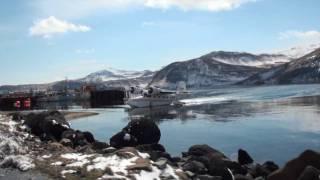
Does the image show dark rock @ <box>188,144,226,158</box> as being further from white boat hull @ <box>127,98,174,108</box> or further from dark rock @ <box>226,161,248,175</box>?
white boat hull @ <box>127,98,174,108</box>

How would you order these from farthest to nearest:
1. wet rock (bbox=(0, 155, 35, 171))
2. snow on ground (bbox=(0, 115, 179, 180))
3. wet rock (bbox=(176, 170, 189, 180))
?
wet rock (bbox=(0, 155, 35, 171))
wet rock (bbox=(176, 170, 189, 180))
snow on ground (bbox=(0, 115, 179, 180))

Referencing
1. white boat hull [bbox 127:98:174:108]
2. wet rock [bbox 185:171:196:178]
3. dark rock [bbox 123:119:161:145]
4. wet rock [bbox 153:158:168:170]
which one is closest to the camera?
wet rock [bbox 153:158:168:170]

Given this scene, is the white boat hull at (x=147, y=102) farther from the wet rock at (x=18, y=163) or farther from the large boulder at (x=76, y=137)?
the wet rock at (x=18, y=163)

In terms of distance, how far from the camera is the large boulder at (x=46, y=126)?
38.4 metres

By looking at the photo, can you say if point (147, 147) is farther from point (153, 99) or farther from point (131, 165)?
point (153, 99)

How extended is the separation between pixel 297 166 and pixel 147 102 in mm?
83353

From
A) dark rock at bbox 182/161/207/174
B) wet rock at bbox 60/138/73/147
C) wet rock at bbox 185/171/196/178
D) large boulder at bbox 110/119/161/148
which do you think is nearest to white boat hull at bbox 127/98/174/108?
large boulder at bbox 110/119/161/148

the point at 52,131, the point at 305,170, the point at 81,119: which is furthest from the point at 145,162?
the point at 81,119

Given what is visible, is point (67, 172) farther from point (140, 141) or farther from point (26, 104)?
point (26, 104)

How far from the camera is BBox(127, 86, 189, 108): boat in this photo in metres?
103

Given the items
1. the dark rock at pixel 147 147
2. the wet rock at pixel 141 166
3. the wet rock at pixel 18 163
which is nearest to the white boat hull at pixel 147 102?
the dark rock at pixel 147 147

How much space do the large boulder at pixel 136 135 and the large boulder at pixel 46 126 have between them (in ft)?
15.1

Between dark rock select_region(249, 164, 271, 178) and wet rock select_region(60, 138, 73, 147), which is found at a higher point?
wet rock select_region(60, 138, 73, 147)

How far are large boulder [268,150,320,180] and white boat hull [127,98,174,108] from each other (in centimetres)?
8116
